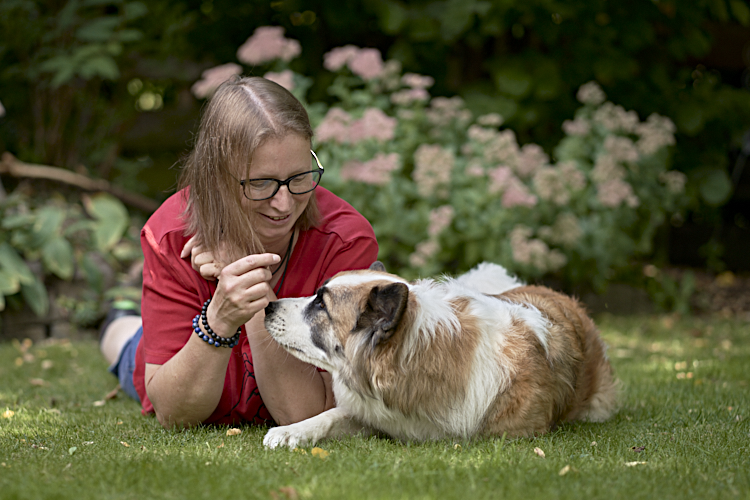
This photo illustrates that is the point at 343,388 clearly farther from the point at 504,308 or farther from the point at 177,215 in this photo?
the point at 177,215

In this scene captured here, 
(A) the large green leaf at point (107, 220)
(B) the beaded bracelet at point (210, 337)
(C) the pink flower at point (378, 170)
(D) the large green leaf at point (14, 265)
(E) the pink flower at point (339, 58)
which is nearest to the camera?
(B) the beaded bracelet at point (210, 337)

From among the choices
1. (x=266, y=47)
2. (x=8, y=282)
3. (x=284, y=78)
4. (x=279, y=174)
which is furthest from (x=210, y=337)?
(x=266, y=47)

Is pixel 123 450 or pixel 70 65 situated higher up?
pixel 70 65

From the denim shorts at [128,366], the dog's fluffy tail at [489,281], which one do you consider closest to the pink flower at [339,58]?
the dog's fluffy tail at [489,281]

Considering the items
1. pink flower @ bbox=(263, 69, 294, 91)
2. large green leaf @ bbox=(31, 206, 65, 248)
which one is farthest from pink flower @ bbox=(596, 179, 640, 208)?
large green leaf @ bbox=(31, 206, 65, 248)

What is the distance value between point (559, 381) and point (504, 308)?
0.36 m

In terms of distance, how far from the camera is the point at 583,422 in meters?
3.09

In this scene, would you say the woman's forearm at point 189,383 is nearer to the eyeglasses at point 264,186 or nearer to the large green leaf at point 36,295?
→ the eyeglasses at point 264,186

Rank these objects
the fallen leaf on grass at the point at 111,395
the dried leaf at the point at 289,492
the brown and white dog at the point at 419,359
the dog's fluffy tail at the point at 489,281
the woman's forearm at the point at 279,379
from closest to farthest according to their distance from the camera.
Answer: the dried leaf at the point at 289,492
the brown and white dog at the point at 419,359
the woman's forearm at the point at 279,379
the dog's fluffy tail at the point at 489,281
the fallen leaf on grass at the point at 111,395

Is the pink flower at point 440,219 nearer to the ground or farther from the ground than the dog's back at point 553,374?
farther from the ground

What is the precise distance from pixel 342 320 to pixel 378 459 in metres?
0.50

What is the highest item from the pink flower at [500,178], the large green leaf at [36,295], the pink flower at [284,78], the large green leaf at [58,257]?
the pink flower at [284,78]

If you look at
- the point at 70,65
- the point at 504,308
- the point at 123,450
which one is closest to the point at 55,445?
the point at 123,450

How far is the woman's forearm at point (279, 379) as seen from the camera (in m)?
2.80
